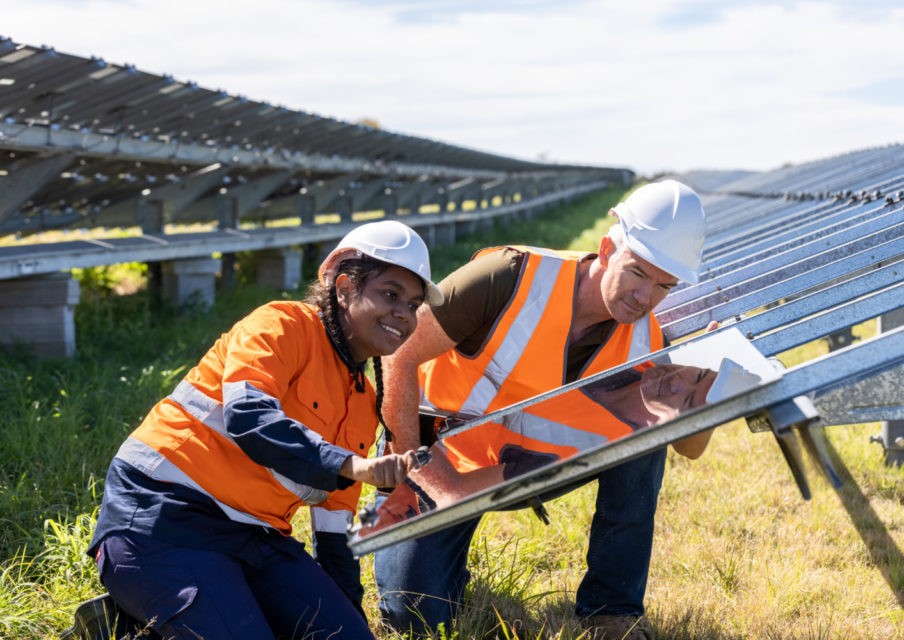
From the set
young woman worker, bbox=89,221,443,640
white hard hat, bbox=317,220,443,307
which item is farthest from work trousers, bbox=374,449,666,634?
white hard hat, bbox=317,220,443,307

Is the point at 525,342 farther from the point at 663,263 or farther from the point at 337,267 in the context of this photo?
the point at 337,267

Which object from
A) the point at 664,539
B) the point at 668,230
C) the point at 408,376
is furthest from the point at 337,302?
the point at 664,539

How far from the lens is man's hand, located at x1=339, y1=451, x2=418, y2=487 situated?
2096mm

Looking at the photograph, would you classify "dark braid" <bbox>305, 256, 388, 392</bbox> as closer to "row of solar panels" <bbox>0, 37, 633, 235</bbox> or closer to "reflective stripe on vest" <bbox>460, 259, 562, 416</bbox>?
"reflective stripe on vest" <bbox>460, 259, 562, 416</bbox>

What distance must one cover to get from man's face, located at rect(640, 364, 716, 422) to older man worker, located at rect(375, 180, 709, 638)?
0.19 m

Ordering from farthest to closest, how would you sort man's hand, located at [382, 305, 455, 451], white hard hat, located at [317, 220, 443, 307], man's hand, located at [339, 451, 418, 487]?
1. man's hand, located at [382, 305, 455, 451]
2. white hard hat, located at [317, 220, 443, 307]
3. man's hand, located at [339, 451, 418, 487]

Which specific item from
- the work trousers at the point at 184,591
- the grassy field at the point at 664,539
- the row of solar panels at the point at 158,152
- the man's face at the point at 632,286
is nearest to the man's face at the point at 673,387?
the man's face at the point at 632,286

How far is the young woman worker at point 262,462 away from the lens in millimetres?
2225

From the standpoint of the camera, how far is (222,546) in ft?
7.97

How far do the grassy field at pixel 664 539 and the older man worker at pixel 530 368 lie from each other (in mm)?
118

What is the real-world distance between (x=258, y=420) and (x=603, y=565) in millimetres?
1203

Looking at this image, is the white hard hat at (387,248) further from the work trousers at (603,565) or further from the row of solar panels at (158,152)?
the row of solar panels at (158,152)

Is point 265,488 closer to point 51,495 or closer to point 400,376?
point 400,376

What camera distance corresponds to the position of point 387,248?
2.50m
